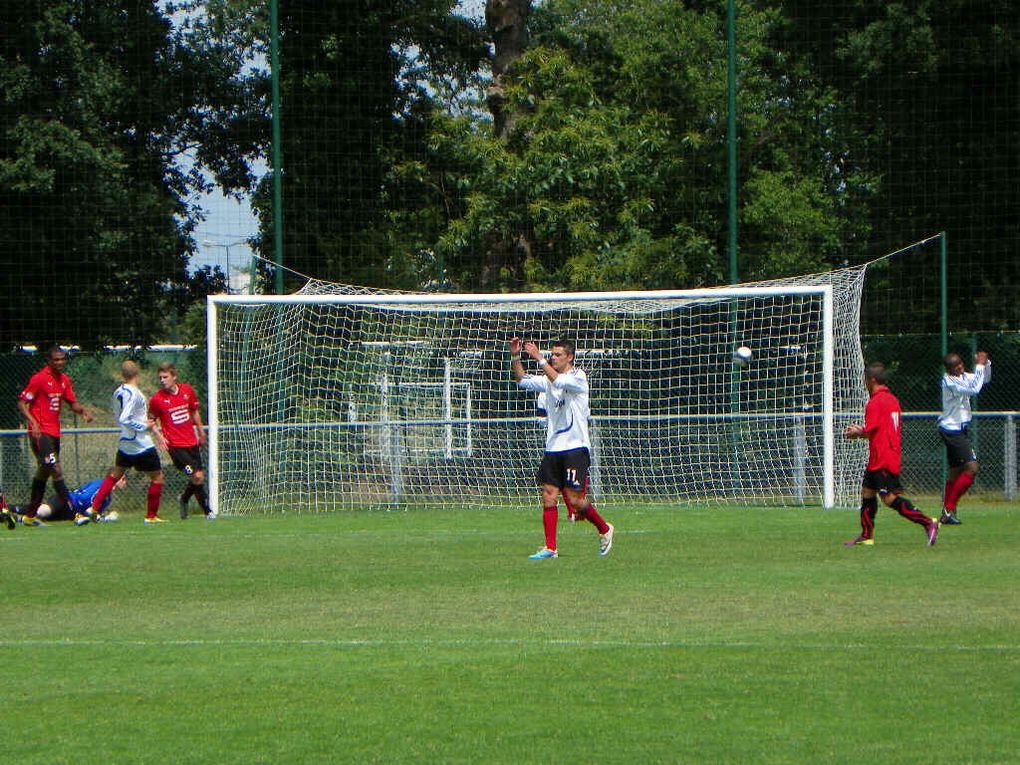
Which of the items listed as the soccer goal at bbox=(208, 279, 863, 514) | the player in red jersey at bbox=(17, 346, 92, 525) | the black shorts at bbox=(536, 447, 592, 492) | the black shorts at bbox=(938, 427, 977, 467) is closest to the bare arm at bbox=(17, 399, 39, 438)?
the player in red jersey at bbox=(17, 346, 92, 525)

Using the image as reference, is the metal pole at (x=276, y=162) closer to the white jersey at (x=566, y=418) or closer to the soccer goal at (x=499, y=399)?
the soccer goal at (x=499, y=399)

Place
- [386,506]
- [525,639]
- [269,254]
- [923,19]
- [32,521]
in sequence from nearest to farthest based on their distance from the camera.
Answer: [525,639]
[32,521]
[386,506]
[269,254]
[923,19]

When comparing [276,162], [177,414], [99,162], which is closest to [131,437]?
[177,414]

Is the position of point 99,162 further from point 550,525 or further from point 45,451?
point 550,525

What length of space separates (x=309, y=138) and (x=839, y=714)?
63.5ft

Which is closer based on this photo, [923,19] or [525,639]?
[525,639]

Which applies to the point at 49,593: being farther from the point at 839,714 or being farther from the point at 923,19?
the point at 923,19

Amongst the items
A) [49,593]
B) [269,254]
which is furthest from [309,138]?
[49,593]

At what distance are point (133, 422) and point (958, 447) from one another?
10314 mm

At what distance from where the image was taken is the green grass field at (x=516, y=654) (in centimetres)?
620

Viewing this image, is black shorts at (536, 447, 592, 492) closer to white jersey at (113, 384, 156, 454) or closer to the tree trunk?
white jersey at (113, 384, 156, 454)

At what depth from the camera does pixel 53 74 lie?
24.7m

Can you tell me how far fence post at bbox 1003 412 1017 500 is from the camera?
22141 mm

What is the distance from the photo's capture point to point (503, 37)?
2734cm
